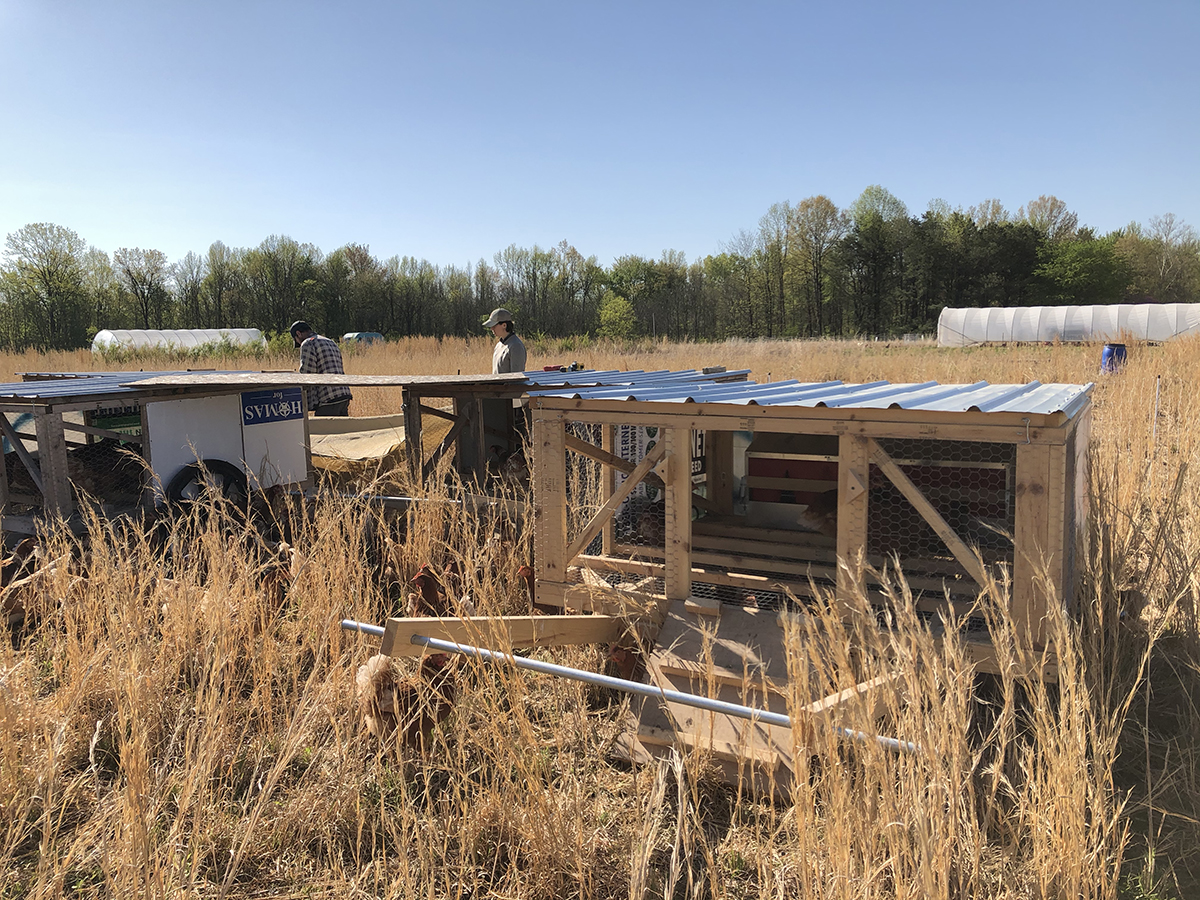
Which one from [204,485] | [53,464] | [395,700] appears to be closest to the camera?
[395,700]

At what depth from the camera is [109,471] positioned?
6.69m

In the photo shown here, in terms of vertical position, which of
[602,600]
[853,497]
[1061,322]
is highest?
[1061,322]

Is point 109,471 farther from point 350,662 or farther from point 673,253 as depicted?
point 673,253

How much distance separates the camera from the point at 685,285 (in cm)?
5253

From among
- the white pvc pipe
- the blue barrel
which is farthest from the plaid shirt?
the blue barrel

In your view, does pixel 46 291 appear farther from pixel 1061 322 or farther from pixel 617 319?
pixel 1061 322

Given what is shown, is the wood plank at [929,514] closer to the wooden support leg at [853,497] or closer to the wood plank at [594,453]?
the wooden support leg at [853,497]

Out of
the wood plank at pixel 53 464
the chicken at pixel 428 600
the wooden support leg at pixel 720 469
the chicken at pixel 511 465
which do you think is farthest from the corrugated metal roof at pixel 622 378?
the wood plank at pixel 53 464

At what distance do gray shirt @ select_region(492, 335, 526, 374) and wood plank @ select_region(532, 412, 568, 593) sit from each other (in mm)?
3834

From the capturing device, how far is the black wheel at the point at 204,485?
19.6 feet

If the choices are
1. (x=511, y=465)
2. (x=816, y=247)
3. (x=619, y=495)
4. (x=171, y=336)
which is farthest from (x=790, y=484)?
(x=816, y=247)

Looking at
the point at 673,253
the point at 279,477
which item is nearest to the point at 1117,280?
the point at 673,253

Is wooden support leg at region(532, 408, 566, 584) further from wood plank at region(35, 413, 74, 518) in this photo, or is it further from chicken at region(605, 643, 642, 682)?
wood plank at region(35, 413, 74, 518)

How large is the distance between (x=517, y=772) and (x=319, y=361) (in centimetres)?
664
